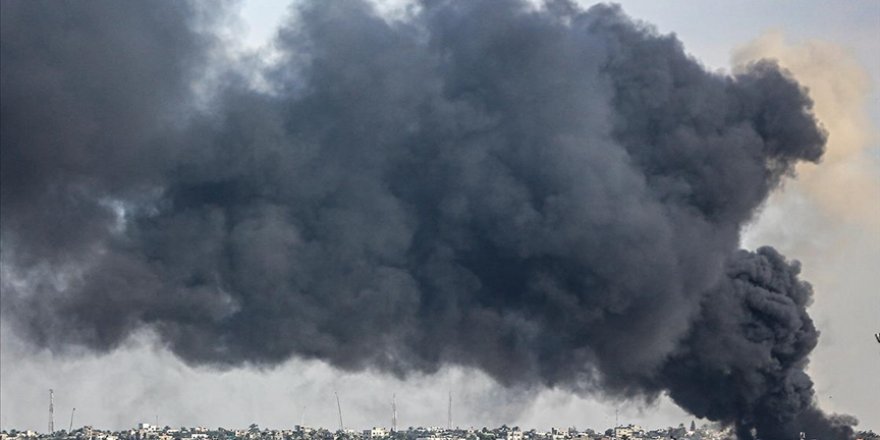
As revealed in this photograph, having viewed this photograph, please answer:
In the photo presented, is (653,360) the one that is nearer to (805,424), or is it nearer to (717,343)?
(717,343)

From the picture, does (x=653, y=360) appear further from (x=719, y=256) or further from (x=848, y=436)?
(x=848, y=436)

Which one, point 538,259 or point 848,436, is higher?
point 538,259

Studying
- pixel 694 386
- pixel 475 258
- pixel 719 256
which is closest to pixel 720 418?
pixel 694 386

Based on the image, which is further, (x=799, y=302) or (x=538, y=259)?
(x=799, y=302)

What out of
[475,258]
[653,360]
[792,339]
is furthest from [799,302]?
[475,258]

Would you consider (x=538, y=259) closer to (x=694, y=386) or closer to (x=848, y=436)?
(x=694, y=386)

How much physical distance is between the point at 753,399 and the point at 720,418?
10.6 ft

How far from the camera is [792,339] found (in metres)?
126

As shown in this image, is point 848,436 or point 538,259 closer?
point 538,259

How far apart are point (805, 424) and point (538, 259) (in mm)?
22464

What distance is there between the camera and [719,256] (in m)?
127

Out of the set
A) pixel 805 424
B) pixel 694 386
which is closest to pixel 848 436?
pixel 805 424

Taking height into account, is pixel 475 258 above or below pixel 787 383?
above

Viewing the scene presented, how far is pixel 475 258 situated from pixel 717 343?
1688 cm
